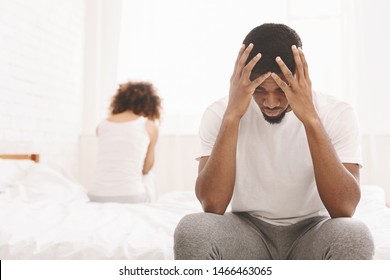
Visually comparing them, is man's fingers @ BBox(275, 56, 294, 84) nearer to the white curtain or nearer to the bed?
the bed

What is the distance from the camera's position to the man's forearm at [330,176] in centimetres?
125

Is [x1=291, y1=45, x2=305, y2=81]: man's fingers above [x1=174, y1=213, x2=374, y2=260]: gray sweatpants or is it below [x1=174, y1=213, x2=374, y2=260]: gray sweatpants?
above

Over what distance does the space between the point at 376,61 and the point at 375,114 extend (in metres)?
0.39

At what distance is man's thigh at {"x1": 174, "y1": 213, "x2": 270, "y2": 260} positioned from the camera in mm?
1116

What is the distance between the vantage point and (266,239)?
4.41 ft

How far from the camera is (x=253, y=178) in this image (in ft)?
4.54

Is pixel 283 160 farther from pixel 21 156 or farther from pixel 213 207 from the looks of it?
pixel 21 156

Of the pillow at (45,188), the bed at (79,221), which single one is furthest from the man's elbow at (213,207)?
the pillow at (45,188)

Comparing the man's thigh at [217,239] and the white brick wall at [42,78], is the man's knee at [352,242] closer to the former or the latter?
the man's thigh at [217,239]

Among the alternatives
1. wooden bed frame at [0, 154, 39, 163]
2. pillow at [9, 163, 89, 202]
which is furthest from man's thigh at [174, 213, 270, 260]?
wooden bed frame at [0, 154, 39, 163]

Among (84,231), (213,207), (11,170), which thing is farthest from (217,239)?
(11,170)

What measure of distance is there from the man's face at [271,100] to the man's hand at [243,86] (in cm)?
3

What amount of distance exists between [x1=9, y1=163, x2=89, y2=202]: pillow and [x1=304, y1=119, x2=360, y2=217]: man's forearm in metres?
1.46

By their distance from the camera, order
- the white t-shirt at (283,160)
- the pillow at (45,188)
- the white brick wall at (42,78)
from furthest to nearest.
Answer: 1. the white brick wall at (42,78)
2. the pillow at (45,188)
3. the white t-shirt at (283,160)
